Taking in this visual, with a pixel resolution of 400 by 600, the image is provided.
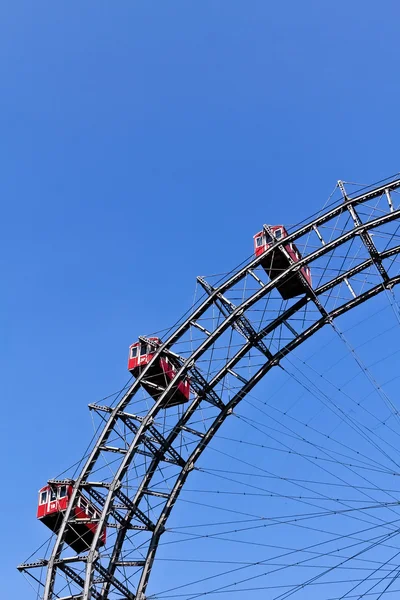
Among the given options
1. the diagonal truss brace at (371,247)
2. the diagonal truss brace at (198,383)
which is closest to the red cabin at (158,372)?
the diagonal truss brace at (198,383)

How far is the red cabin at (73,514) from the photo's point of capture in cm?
4075

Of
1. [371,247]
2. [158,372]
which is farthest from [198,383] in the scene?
[371,247]

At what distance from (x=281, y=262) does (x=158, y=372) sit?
25.8ft

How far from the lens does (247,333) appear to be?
131 ft

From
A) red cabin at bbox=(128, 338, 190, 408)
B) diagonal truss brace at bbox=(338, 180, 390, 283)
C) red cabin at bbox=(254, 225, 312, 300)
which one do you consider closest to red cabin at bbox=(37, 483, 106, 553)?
red cabin at bbox=(128, 338, 190, 408)

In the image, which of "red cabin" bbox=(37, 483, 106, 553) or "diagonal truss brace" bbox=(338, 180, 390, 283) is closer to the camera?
"diagonal truss brace" bbox=(338, 180, 390, 283)

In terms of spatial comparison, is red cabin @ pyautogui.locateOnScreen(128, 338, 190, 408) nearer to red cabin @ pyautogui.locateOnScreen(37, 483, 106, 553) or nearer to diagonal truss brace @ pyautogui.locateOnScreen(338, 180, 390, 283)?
red cabin @ pyautogui.locateOnScreen(37, 483, 106, 553)

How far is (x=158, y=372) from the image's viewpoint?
41.4m

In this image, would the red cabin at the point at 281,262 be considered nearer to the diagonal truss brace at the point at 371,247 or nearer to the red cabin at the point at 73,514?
the diagonal truss brace at the point at 371,247

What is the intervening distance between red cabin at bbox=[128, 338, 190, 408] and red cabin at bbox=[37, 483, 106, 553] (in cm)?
602

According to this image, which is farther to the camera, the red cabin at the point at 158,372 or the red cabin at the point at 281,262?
the red cabin at the point at 158,372

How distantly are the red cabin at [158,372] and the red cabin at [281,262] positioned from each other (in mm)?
6153

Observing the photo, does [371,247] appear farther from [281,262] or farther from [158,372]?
[158,372]

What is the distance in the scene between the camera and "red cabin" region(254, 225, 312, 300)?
39.1 metres
